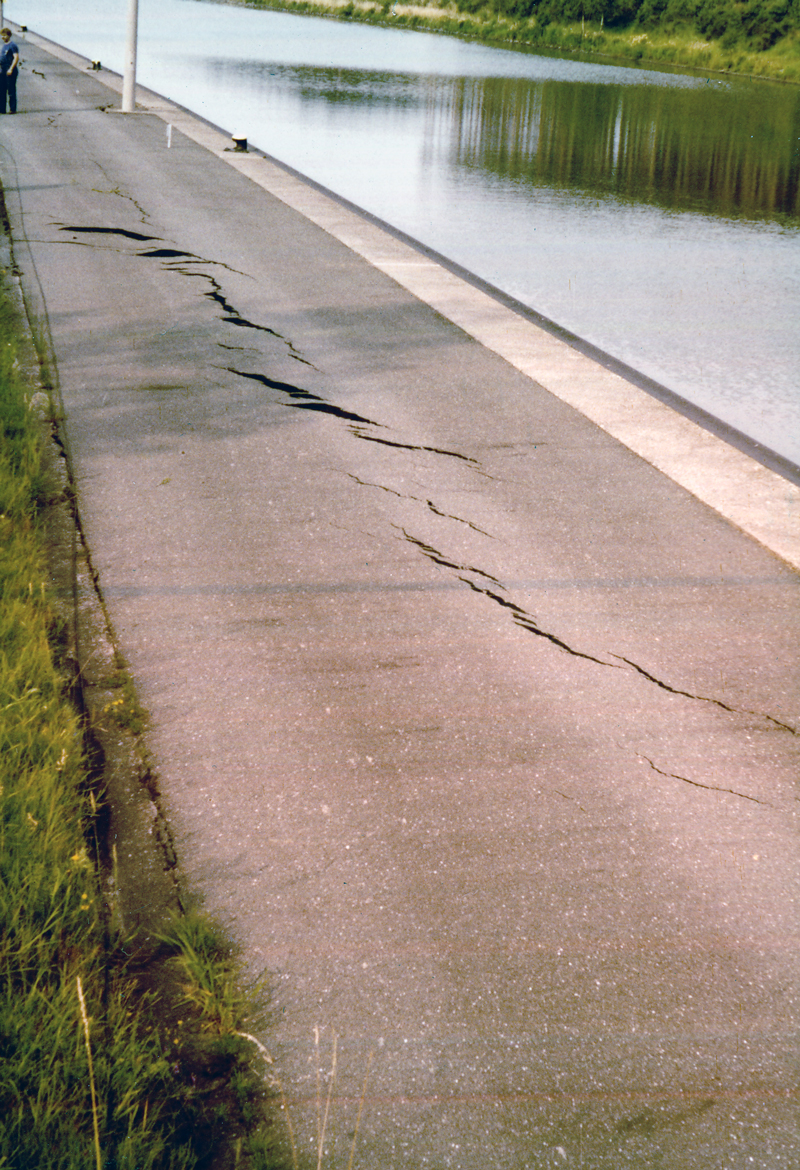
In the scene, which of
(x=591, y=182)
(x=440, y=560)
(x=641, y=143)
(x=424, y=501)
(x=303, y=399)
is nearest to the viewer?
(x=440, y=560)

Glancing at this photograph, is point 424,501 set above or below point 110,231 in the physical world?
below

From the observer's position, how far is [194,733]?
15.1 ft

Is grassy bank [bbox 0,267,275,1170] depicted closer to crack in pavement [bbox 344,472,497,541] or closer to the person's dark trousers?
crack in pavement [bbox 344,472,497,541]

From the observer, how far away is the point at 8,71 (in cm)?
2312

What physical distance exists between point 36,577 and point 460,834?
2.59 m

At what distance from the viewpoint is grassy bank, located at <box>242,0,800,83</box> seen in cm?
5538

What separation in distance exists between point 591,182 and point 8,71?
39.6ft

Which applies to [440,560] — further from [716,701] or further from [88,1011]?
[88,1011]

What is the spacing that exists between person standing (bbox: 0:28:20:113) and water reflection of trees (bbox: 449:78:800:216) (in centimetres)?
908

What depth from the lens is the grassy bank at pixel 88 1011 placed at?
2799 mm

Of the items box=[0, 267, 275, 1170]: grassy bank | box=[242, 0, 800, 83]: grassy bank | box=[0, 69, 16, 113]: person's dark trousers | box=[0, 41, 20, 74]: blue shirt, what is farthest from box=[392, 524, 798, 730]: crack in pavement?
box=[242, 0, 800, 83]: grassy bank

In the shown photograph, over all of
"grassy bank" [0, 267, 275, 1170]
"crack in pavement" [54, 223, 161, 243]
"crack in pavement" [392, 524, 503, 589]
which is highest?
"crack in pavement" [54, 223, 161, 243]

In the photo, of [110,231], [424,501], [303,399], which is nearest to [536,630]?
[424,501]

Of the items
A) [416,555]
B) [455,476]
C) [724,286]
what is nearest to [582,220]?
[724,286]
